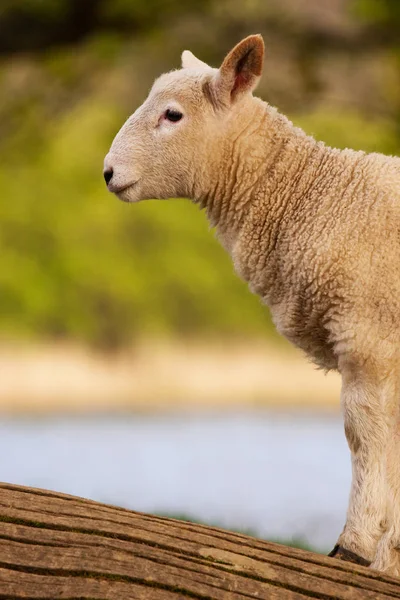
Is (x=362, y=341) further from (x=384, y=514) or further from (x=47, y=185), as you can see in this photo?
(x=47, y=185)

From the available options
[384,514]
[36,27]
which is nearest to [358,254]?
[384,514]

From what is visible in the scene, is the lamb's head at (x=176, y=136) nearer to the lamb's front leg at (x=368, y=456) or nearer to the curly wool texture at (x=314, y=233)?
the curly wool texture at (x=314, y=233)

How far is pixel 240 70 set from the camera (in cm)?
348

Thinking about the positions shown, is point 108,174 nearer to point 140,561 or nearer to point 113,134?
point 140,561

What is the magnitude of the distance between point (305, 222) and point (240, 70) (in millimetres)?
660

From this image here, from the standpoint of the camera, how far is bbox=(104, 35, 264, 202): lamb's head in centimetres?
353

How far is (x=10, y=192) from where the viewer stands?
10.8 metres

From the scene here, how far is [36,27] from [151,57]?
4.95 ft

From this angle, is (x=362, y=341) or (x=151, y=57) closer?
(x=362, y=341)

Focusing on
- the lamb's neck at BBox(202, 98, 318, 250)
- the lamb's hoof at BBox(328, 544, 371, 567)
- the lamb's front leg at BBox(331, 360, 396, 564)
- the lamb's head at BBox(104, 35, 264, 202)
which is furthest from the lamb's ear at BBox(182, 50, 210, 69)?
the lamb's hoof at BBox(328, 544, 371, 567)

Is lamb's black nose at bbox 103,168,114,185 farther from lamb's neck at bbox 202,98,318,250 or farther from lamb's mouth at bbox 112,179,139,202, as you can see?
lamb's neck at bbox 202,98,318,250

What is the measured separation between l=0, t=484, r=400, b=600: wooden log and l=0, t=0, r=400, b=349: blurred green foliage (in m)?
4.82

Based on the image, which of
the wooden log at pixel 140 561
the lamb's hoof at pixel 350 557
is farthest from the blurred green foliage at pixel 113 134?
the lamb's hoof at pixel 350 557

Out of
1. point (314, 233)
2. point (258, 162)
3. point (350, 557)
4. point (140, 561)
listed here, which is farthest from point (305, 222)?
point (140, 561)
